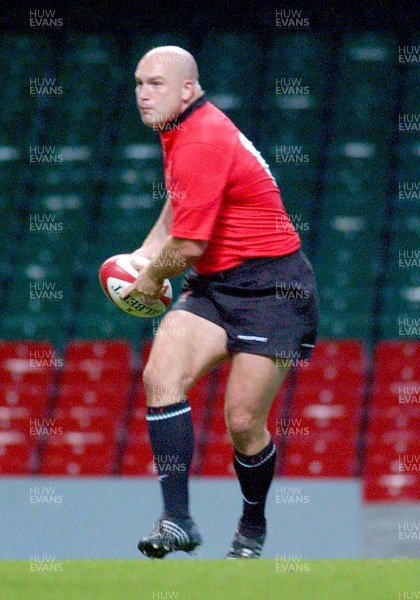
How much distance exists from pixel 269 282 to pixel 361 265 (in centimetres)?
455

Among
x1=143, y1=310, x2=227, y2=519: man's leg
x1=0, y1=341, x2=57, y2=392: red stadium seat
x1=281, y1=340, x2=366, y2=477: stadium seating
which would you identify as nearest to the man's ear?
x1=143, y1=310, x2=227, y2=519: man's leg

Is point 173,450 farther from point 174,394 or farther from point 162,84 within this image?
point 162,84

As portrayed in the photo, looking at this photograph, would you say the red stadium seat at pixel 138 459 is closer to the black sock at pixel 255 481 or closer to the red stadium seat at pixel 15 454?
the red stadium seat at pixel 15 454

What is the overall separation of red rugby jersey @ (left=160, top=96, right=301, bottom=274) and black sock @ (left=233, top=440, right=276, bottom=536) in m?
0.59

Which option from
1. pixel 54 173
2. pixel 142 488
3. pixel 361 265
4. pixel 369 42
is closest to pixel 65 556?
pixel 142 488

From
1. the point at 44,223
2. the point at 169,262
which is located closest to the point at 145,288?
the point at 169,262

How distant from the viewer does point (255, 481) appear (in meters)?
3.80

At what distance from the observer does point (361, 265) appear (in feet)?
26.8

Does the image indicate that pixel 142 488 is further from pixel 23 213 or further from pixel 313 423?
pixel 23 213

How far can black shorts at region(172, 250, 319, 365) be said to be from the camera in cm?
365

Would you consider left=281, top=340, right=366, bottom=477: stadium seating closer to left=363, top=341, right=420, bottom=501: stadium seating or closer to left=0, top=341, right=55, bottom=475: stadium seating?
left=363, top=341, right=420, bottom=501: stadium seating

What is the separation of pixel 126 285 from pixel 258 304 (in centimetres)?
43

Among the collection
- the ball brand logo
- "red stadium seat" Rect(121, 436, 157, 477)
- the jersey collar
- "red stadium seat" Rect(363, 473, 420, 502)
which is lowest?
"red stadium seat" Rect(363, 473, 420, 502)

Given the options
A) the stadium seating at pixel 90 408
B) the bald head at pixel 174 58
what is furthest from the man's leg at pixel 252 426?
the stadium seating at pixel 90 408
